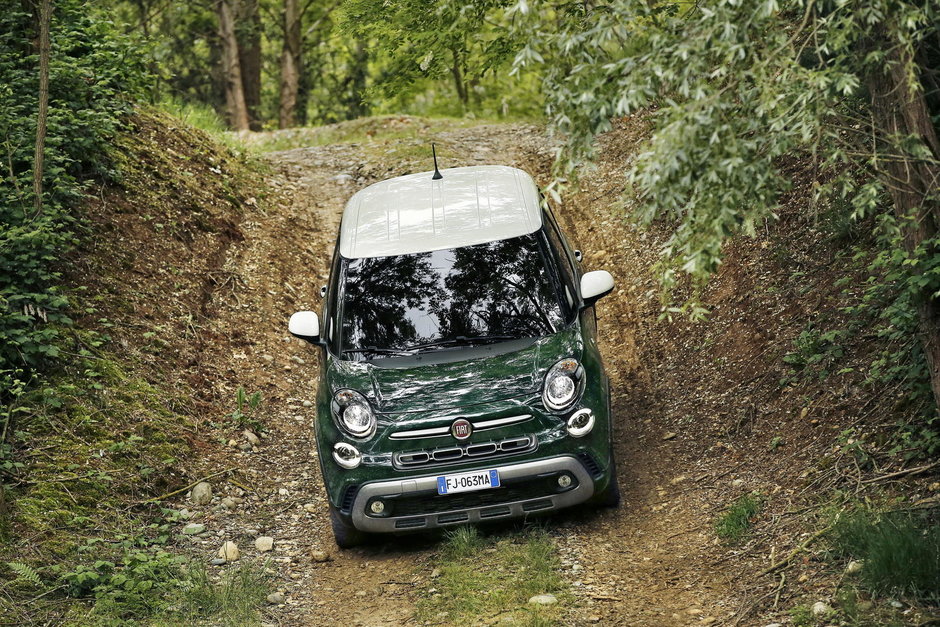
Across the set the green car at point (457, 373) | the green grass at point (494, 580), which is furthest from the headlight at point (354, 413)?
the green grass at point (494, 580)

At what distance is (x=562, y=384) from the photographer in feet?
19.5

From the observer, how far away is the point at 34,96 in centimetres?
924

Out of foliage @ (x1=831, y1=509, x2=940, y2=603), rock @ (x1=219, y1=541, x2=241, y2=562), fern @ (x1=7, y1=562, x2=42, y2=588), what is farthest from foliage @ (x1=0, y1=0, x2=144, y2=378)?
foliage @ (x1=831, y1=509, x2=940, y2=603)

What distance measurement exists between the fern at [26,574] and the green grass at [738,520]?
431cm

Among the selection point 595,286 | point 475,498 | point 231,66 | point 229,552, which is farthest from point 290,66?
point 475,498

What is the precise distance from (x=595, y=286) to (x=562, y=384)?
0.93 m

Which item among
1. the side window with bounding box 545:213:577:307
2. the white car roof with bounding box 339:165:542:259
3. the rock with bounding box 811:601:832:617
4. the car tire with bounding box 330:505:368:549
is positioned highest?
the white car roof with bounding box 339:165:542:259

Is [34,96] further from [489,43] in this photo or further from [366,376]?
[366,376]

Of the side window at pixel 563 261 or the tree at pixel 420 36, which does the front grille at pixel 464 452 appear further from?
the tree at pixel 420 36

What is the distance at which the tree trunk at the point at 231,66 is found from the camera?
21516mm

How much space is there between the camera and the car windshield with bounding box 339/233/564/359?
20.9 ft

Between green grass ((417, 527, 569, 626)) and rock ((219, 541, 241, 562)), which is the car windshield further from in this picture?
rock ((219, 541, 241, 562))

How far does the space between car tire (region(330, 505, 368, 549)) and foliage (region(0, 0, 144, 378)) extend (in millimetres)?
2875

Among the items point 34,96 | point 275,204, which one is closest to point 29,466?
point 34,96
